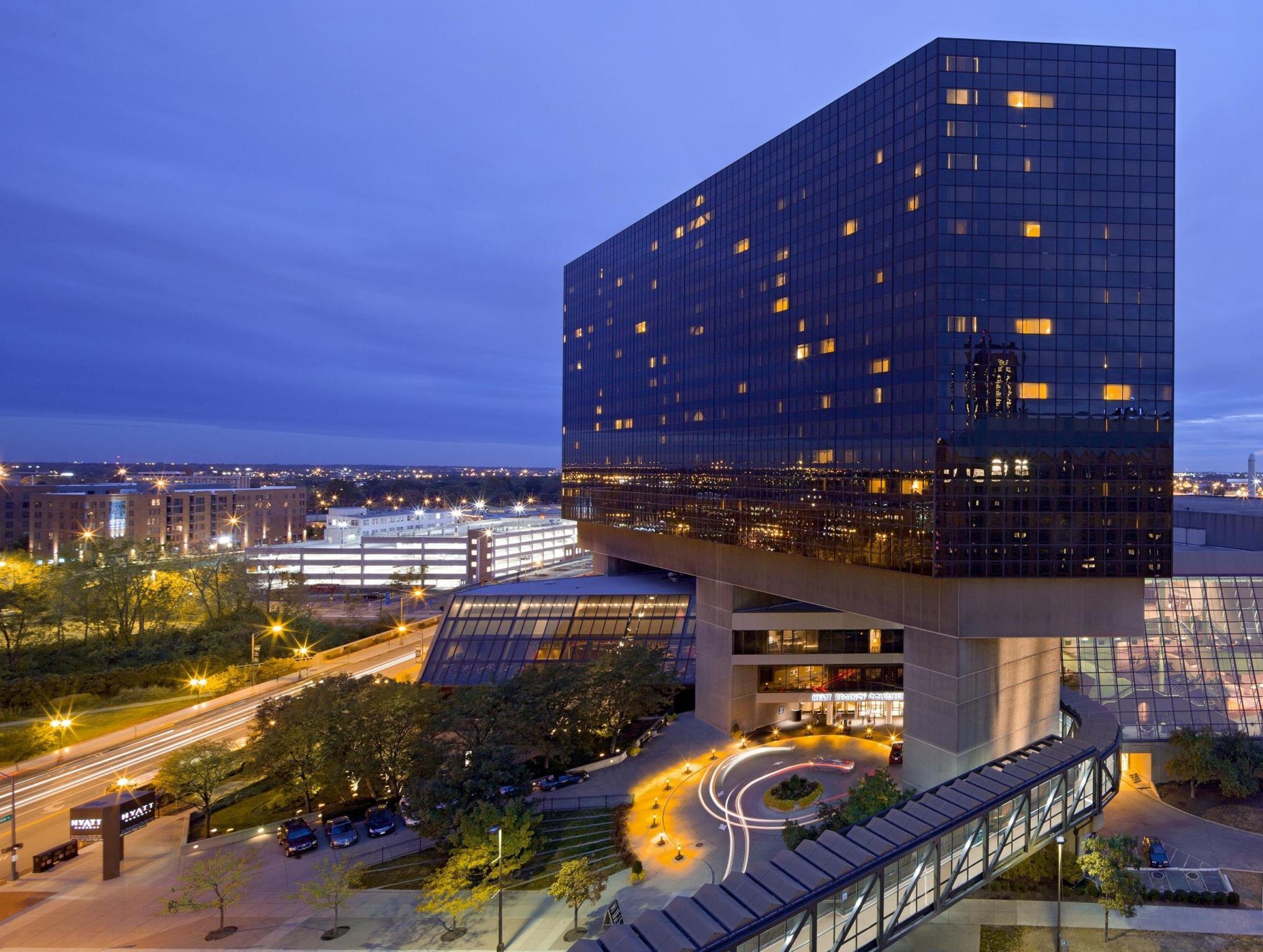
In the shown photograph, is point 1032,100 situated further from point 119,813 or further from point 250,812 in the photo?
point 250,812

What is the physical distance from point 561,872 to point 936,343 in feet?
133

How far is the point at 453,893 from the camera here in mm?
31625

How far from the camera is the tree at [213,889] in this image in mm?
30953

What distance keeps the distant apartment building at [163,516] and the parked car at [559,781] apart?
117086mm

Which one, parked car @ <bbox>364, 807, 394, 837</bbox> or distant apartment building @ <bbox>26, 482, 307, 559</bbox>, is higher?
distant apartment building @ <bbox>26, 482, 307, 559</bbox>

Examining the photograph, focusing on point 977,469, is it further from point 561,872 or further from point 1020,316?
point 561,872

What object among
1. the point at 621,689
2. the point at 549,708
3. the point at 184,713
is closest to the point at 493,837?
the point at 549,708

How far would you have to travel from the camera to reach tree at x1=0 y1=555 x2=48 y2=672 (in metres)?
66.8

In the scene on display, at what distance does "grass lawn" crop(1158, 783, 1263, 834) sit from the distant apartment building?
6171 inches

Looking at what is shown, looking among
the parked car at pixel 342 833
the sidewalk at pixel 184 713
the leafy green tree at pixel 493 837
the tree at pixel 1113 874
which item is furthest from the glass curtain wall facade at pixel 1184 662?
the sidewalk at pixel 184 713

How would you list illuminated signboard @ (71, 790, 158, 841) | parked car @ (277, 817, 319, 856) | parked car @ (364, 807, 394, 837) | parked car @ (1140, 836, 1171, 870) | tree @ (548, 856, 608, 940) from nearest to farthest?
tree @ (548, 856, 608, 940), parked car @ (1140, 836, 1171, 870), illuminated signboard @ (71, 790, 158, 841), parked car @ (277, 817, 319, 856), parked car @ (364, 807, 394, 837)

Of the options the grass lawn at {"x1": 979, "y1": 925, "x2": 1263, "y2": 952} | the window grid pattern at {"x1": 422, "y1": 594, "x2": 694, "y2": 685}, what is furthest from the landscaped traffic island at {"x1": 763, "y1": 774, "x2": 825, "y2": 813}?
the window grid pattern at {"x1": 422, "y1": 594, "x2": 694, "y2": 685}

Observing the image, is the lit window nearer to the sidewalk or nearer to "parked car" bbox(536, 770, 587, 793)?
"parked car" bbox(536, 770, 587, 793)

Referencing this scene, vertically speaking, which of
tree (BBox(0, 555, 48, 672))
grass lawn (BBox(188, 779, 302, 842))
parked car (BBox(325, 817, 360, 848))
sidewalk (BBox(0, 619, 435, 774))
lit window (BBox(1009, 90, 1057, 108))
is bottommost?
grass lawn (BBox(188, 779, 302, 842))
